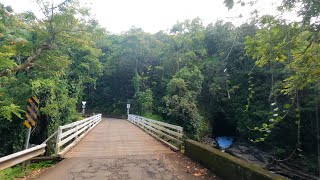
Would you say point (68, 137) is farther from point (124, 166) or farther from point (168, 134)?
point (168, 134)

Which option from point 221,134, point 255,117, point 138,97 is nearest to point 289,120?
point 255,117

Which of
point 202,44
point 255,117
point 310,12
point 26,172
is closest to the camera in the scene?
point 310,12

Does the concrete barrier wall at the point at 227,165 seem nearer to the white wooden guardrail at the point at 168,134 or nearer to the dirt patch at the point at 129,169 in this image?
the dirt patch at the point at 129,169

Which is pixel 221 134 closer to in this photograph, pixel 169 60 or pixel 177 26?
pixel 169 60

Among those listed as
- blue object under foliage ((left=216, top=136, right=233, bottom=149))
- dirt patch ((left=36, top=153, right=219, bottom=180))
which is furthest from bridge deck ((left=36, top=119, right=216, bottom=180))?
blue object under foliage ((left=216, top=136, right=233, bottom=149))

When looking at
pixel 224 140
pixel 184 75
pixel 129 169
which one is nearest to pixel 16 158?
pixel 129 169

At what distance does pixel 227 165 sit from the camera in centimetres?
507

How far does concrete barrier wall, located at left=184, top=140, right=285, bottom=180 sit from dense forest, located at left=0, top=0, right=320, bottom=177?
528mm

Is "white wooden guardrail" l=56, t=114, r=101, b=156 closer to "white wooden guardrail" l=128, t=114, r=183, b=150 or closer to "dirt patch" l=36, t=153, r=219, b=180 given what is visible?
"dirt patch" l=36, t=153, r=219, b=180

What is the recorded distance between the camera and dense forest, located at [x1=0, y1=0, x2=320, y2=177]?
4.57 meters

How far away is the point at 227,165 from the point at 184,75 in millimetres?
23290

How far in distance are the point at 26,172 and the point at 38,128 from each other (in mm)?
8911

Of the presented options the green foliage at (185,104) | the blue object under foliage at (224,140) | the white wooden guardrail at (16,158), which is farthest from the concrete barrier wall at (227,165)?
the blue object under foliage at (224,140)

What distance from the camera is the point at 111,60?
1767 inches
